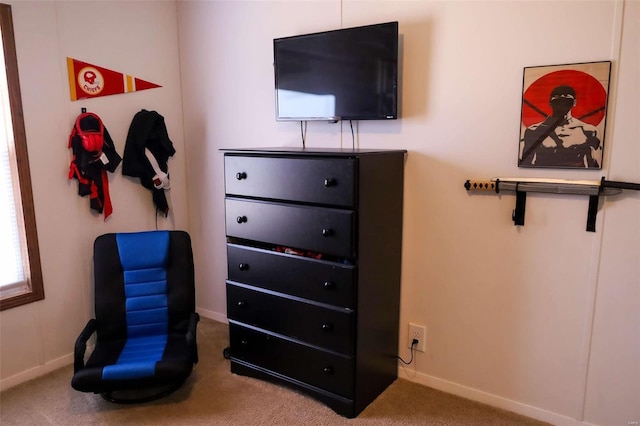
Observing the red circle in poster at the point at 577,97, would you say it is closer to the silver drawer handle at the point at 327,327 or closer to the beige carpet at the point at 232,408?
the silver drawer handle at the point at 327,327

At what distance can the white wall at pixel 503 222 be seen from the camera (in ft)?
6.77

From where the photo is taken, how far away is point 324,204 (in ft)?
7.55

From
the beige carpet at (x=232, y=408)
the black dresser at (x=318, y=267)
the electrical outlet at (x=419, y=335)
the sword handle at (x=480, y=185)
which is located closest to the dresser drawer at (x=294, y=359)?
the black dresser at (x=318, y=267)

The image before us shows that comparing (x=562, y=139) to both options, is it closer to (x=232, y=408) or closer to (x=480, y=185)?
(x=480, y=185)

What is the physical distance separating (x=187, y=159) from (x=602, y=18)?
2.75 m

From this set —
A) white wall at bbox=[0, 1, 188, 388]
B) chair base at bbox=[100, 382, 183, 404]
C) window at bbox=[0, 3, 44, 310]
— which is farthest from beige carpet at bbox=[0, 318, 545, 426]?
window at bbox=[0, 3, 44, 310]

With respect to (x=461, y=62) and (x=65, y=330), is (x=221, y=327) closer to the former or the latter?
(x=65, y=330)

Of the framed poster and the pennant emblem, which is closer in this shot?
the framed poster

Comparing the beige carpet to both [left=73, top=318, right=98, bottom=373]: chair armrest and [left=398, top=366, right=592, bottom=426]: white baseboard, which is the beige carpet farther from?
[left=73, top=318, right=98, bottom=373]: chair armrest

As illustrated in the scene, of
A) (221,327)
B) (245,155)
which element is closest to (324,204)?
(245,155)

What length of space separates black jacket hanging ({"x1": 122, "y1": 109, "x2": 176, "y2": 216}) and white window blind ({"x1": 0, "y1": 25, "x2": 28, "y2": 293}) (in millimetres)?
657

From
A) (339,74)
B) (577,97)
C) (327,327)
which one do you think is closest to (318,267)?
(327,327)

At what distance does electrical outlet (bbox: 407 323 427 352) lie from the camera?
266 cm

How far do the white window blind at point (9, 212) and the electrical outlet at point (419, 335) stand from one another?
7.46 ft
